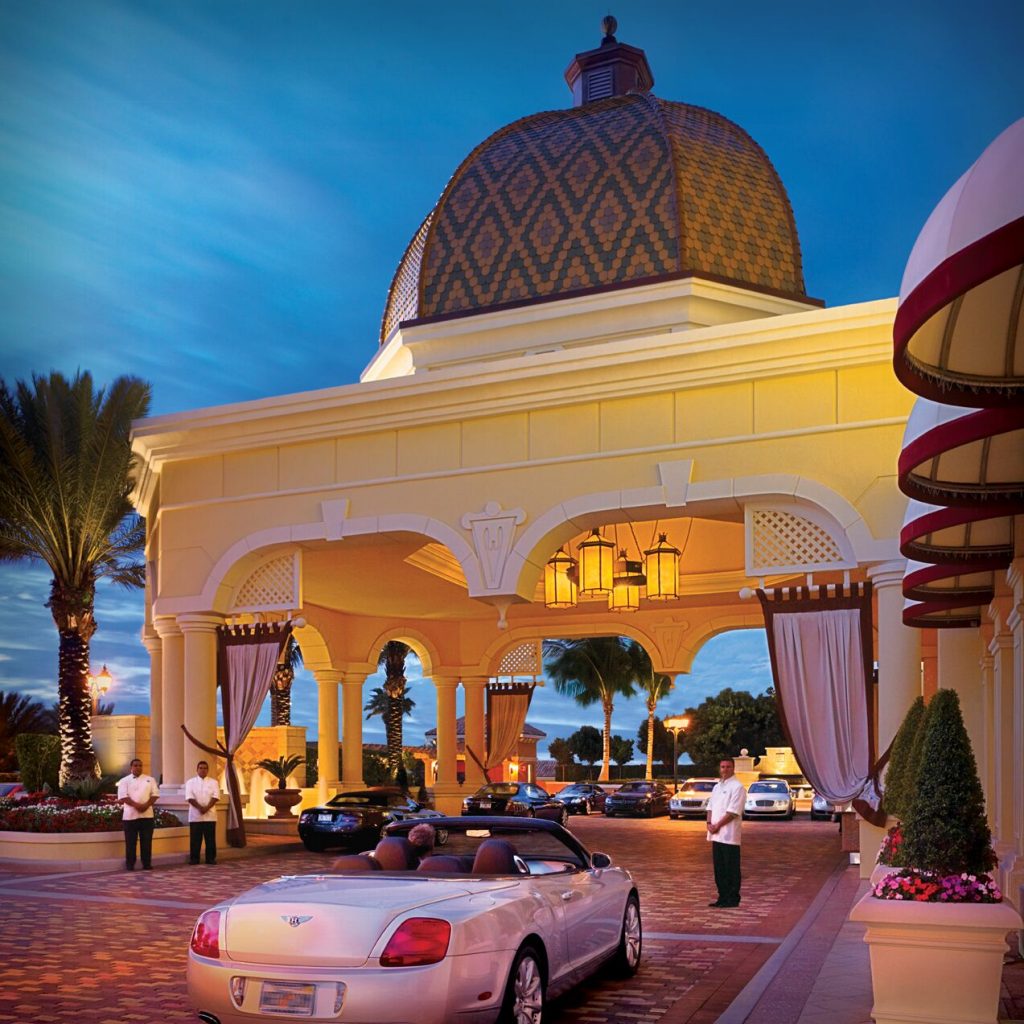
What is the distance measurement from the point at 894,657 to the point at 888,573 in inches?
38.3

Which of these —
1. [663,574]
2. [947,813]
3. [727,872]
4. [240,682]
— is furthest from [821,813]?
[947,813]

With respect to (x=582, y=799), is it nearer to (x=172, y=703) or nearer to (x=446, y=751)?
(x=446, y=751)

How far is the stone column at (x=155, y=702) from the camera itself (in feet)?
75.8

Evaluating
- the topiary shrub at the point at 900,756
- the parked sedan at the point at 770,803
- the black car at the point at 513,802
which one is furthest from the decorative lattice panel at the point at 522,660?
the topiary shrub at the point at 900,756

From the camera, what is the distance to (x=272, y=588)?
1959cm

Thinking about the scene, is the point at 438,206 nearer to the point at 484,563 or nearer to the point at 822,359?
the point at 484,563

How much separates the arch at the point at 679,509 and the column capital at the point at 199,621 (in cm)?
514

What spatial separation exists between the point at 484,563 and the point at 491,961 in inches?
438

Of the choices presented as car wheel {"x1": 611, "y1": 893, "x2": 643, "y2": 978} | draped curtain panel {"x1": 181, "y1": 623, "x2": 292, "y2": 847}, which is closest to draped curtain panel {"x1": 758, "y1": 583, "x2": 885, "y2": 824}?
car wheel {"x1": 611, "y1": 893, "x2": 643, "y2": 978}

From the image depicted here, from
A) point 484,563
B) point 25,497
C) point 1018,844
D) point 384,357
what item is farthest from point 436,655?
point 1018,844

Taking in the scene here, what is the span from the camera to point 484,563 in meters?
17.4

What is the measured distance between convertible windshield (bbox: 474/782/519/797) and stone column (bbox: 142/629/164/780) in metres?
7.34

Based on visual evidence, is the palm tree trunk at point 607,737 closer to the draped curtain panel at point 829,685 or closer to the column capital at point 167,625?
the column capital at point 167,625

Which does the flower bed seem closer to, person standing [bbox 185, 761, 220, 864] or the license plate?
person standing [bbox 185, 761, 220, 864]
